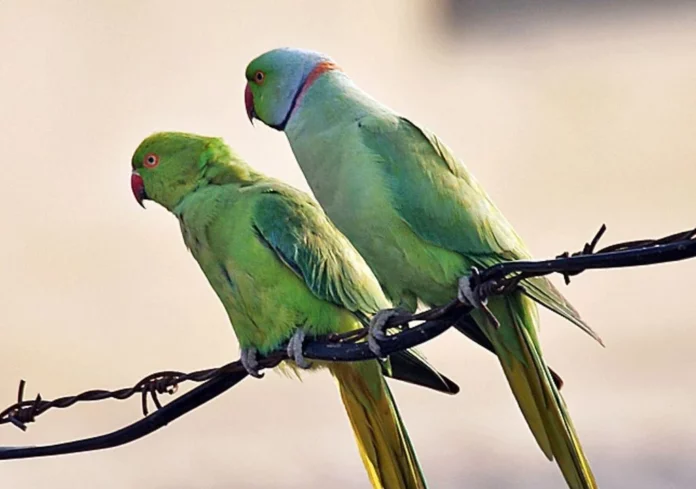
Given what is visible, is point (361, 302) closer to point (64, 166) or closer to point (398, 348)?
point (398, 348)

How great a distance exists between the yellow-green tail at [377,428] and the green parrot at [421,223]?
169 mm

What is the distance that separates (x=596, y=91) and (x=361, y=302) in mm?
4126

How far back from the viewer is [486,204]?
259 cm

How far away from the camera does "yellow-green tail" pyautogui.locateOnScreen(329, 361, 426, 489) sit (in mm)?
2432

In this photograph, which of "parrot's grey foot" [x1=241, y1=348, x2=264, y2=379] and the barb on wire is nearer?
the barb on wire

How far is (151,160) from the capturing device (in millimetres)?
2719

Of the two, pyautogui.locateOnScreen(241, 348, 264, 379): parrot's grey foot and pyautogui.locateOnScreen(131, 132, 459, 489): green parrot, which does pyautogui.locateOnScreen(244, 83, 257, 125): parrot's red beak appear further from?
pyautogui.locateOnScreen(241, 348, 264, 379): parrot's grey foot

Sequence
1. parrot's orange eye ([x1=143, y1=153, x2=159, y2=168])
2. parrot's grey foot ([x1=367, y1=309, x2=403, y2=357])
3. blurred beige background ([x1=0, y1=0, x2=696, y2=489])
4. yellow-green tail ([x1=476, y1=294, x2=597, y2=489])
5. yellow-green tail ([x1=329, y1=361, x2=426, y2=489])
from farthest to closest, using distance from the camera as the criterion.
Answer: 1. blurred beige background ([x1=0, y1=0, x2=696, y2=489])
2. parrot's orange eye ([x1=143, y1=153, x2=159, y2=168])
3. yellow-green tail ([x1=329, y1=361, x2=426, y2=489])
4. yellow-green tail ([x1=476, y1=294, x2=597, y2=489])
5. parrot's grey foot ([x1=367, y1=309, x2=403, y2=357])

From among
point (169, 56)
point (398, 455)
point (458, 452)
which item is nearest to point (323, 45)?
point (169, 56)

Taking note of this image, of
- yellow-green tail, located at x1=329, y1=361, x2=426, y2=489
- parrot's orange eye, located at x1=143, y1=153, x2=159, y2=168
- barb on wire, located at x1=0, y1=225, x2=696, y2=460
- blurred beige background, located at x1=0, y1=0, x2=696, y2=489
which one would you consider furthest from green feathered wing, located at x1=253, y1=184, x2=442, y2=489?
blurred beige background, located at x1=0, y1=0, x2=696, y2=489

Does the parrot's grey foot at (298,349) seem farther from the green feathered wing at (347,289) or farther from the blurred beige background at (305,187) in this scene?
the blurred beige background at (305,187)

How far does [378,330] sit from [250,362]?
49 cm

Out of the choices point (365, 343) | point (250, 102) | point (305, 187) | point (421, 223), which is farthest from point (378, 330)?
point (305, 187)

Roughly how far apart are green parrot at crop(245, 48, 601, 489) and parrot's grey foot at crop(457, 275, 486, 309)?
0.57m
